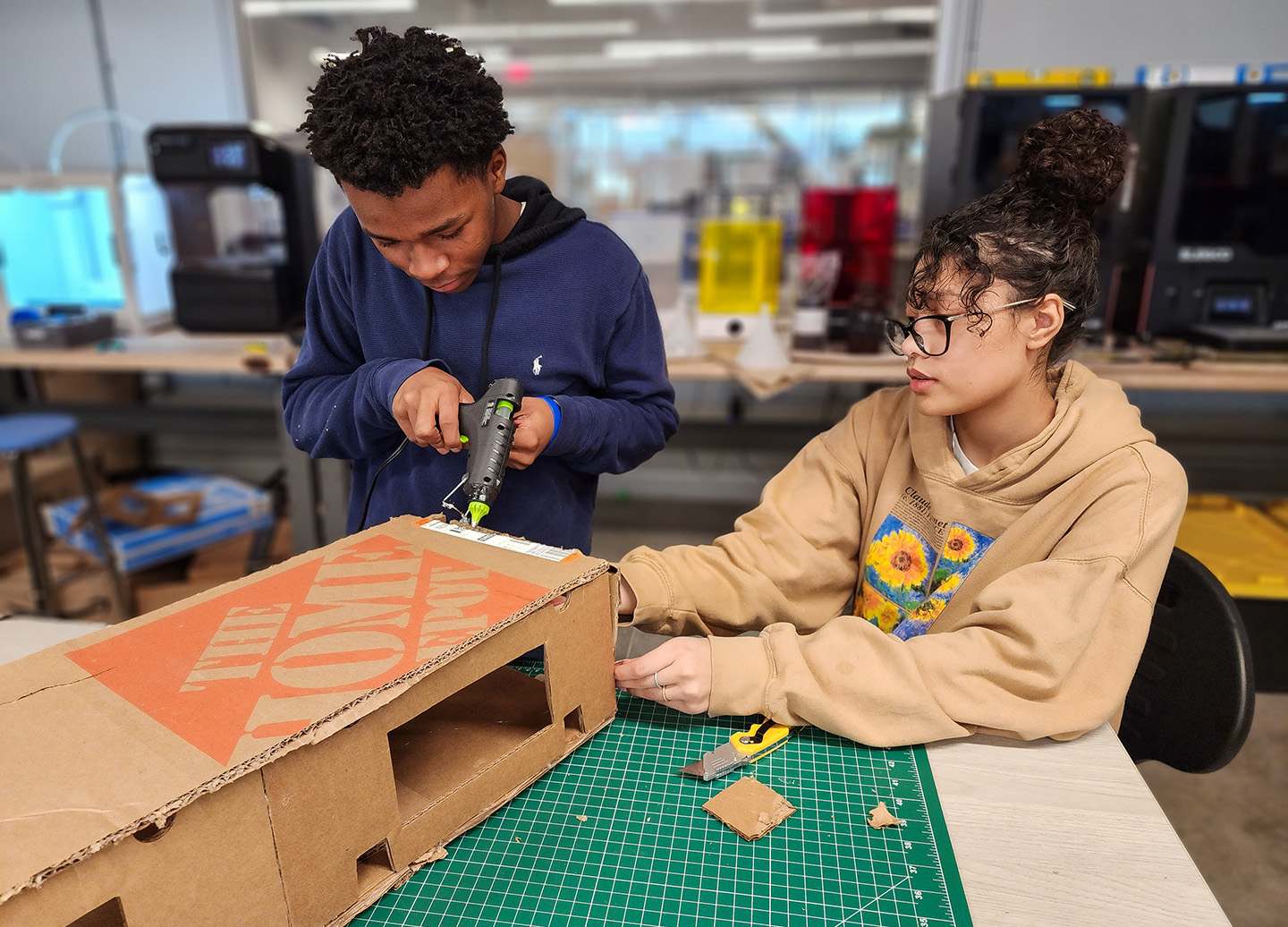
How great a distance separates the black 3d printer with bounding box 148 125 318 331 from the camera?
235cm

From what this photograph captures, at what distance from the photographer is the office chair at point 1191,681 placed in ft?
2.72

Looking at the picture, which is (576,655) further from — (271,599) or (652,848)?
(271,599)

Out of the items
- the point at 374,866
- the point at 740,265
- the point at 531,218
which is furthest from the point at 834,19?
the point at 374,866

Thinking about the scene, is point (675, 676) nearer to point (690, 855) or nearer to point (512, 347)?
point (690, 855)

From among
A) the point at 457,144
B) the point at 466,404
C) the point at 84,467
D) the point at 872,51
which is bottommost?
the point at 84,467

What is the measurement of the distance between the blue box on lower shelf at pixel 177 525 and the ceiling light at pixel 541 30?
2.52 metres

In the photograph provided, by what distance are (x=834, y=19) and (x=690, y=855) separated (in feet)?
12.9

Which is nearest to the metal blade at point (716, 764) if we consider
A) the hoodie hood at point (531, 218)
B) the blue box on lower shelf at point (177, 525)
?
the hoodie hood at point (531, 218)

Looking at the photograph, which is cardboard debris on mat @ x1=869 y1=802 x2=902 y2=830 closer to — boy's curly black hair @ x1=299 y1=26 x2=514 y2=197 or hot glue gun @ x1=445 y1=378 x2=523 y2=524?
hot glue gun @ x1=445 y1=378 x2=523 y2=524

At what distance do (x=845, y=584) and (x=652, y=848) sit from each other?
502 millimetres

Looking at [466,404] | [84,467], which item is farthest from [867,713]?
[84,467]

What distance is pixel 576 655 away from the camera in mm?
750

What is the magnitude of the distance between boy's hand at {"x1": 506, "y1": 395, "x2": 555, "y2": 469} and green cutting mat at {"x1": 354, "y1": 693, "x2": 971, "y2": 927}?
0.33 meters

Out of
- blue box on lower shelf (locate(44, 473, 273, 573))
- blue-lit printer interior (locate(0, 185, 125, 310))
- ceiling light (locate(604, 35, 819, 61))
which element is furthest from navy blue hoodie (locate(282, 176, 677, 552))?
ceiling light (locate(604, 35, 819, 61))
